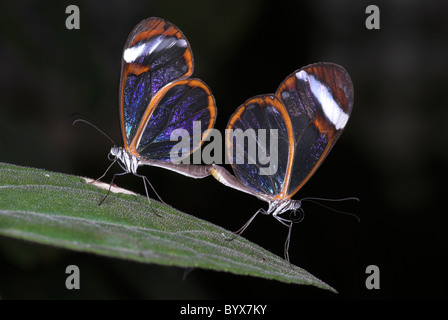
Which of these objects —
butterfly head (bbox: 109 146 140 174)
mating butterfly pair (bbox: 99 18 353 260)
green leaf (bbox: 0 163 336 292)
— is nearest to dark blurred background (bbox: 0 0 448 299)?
butterfly head (bbox: 109 146 140 174)

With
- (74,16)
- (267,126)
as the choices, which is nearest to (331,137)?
(267,126)

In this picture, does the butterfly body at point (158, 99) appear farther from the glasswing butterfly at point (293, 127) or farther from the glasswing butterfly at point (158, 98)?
the glasswing butterfly at point (293, 127)

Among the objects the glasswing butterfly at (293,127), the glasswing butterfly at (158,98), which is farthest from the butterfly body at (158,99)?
the glasswing butterfly at (293,127)

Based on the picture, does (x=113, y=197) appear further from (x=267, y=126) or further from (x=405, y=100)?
(x=405, y=100)

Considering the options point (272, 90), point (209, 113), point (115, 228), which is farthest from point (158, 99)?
point (272, 90)

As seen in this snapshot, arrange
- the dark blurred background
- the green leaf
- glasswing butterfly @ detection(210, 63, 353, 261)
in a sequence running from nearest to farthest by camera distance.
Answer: the green leaf < glasswing butterfly @ detection(210, 63, 353, 261) < the dark blurred background

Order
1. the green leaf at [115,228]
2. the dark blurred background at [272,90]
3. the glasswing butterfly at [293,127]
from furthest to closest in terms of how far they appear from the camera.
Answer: the dark blurred background at [272,90] < the glasswing butterfly at [293,127] < the green leaf at [115,228]

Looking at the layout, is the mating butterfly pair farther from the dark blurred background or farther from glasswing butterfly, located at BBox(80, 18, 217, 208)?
the dark blurred background
